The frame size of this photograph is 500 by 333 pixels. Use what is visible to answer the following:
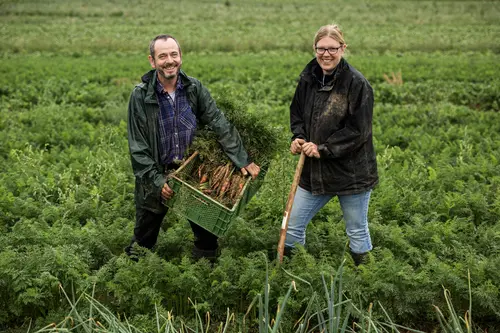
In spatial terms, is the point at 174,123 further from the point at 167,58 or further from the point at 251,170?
the point at 251,170

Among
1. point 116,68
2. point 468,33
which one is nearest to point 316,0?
point 468,33

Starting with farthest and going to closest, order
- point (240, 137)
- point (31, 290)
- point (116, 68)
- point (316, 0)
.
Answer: point (316, 0) → point (116, 68) → point (240, 137) → point (31, 290)

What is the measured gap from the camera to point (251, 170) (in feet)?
16.7

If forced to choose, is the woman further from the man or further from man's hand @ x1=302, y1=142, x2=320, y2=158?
the man

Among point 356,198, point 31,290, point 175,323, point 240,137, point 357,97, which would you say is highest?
point 357,97

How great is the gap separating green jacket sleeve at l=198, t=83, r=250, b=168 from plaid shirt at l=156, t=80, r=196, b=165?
0.41ft

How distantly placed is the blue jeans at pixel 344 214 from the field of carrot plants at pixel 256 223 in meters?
0.20

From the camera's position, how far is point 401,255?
18.4ft

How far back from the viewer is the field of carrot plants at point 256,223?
4.63m

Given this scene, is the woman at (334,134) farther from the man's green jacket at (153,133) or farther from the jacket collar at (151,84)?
the jacket collar at (151,84)

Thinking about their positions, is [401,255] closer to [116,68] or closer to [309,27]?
[116,68]

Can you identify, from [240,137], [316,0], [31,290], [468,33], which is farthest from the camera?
[316,0]

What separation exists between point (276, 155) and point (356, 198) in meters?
0.90

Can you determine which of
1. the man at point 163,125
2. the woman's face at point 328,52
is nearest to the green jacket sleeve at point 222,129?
the man at point 163,125
